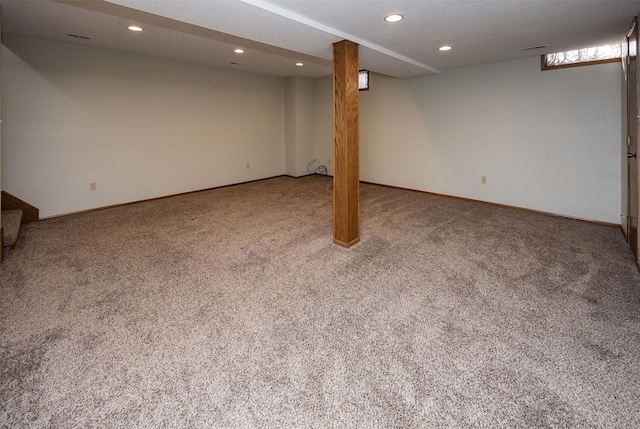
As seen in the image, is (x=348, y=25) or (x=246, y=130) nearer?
(x=348, y=25)

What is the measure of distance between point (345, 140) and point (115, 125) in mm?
3683

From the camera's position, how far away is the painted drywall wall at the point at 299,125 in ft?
23.8

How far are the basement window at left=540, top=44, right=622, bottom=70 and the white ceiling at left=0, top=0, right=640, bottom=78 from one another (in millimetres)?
238

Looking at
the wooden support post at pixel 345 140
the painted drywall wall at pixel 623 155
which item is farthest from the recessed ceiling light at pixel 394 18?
the painted drywall wall at pixel 623 155

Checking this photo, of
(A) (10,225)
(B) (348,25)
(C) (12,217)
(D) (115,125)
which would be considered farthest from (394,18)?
(C) (12,217)

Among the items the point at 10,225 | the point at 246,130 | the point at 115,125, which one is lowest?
the point at 10,225

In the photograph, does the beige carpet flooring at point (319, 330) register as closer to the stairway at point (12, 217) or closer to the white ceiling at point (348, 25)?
the stairway at point (12, 217)

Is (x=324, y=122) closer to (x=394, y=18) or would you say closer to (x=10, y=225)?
(x=394, y=18)

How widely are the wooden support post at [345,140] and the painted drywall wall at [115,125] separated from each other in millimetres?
3429

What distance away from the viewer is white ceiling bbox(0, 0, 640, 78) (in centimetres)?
246

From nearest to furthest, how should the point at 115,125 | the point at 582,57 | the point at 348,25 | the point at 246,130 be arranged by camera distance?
the point at 348,25 → the point at 582,57 → the point at 115,125 → the point at 246,130

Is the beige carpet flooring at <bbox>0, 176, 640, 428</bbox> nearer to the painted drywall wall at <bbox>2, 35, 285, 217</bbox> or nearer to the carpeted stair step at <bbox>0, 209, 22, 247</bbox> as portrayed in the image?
the carpeted stair step at <bbox>0, 209, 22, 247</bbox>

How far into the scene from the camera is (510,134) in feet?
15.5

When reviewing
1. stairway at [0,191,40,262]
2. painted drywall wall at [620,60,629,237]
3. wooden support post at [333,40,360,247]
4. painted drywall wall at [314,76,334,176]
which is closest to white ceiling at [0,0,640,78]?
wooden support post at [333,40,360,247]
